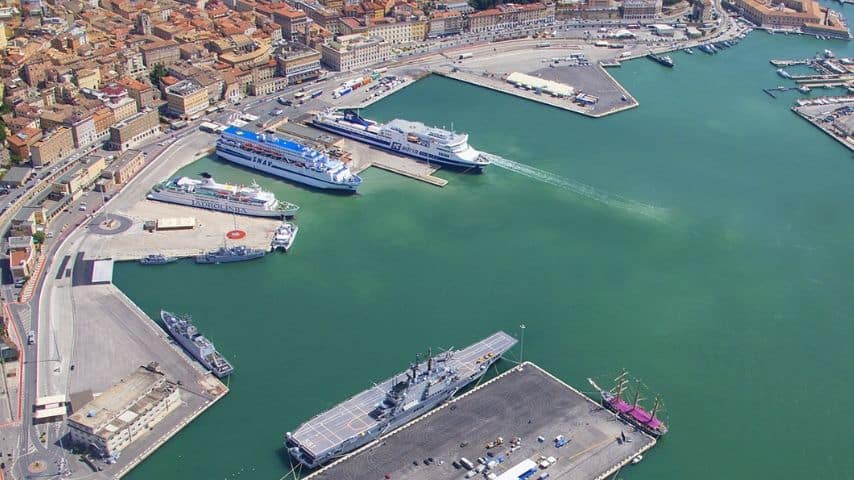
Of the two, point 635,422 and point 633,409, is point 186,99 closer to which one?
point 633,409

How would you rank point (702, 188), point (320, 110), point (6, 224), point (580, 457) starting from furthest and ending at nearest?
point (320, 110)
point (702, 188)
point (6, 224)
point (580, 457)

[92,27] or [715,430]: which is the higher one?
[92,27]

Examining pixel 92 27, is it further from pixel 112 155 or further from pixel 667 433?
pixel 667 433

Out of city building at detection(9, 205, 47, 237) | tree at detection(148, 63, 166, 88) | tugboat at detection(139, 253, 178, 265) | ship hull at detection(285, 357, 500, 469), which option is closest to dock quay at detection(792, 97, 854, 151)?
ship hull at detection(285, 357, 500, 469)

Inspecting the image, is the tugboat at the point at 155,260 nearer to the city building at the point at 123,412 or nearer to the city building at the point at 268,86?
the city building at the point at 123,412

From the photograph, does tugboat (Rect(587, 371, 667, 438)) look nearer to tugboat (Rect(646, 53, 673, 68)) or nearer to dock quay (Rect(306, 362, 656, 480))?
dock quay (Rect(306, 362, 656, 480))

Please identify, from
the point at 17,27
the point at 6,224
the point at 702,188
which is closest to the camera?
the point at 6,224

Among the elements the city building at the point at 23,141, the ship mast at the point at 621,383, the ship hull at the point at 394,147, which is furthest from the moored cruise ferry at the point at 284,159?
A: the ship mast at the point at 621,383

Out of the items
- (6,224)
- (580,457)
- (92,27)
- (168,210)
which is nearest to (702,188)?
(580,457)
